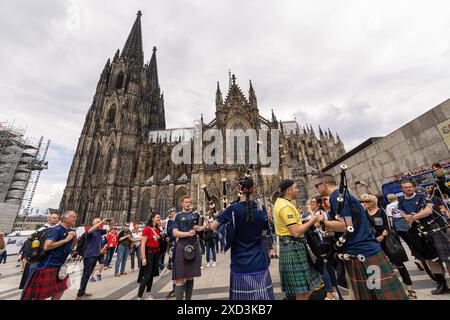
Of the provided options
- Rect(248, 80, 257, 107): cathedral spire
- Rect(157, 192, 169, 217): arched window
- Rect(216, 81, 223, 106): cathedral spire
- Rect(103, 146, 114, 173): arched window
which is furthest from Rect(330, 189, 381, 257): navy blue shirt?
Rect(103, 146, 114, 173): arched window

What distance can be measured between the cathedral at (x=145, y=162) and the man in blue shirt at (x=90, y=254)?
736 inches

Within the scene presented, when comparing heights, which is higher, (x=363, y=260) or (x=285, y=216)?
(x=285, y=216)

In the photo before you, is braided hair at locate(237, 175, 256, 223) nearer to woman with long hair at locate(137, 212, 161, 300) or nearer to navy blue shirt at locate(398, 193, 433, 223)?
woman with long hair at locate(137, 212, 161, 300)

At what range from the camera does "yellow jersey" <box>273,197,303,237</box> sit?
6.99 ft

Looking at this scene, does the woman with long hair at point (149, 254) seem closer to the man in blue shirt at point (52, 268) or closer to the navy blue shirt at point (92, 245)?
the man in blue shirt at point (52, 268)

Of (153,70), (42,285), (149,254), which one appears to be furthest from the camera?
(153,70)

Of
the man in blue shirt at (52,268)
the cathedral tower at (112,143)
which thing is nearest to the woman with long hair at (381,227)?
the man in blue shirt at (52,268)

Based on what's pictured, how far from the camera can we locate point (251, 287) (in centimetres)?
209

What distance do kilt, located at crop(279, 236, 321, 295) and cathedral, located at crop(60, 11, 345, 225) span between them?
21.9m

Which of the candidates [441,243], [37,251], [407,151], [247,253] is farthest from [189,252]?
[407,151]

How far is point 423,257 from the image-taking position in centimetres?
364

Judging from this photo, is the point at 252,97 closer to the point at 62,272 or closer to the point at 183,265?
the point at 183,265

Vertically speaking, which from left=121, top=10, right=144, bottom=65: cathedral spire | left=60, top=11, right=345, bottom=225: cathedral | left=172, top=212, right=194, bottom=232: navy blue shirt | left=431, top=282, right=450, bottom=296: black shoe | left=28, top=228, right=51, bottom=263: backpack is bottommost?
left=431, top=282, right=450, bottom=296: black shoe

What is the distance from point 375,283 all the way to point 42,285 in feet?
14.6
